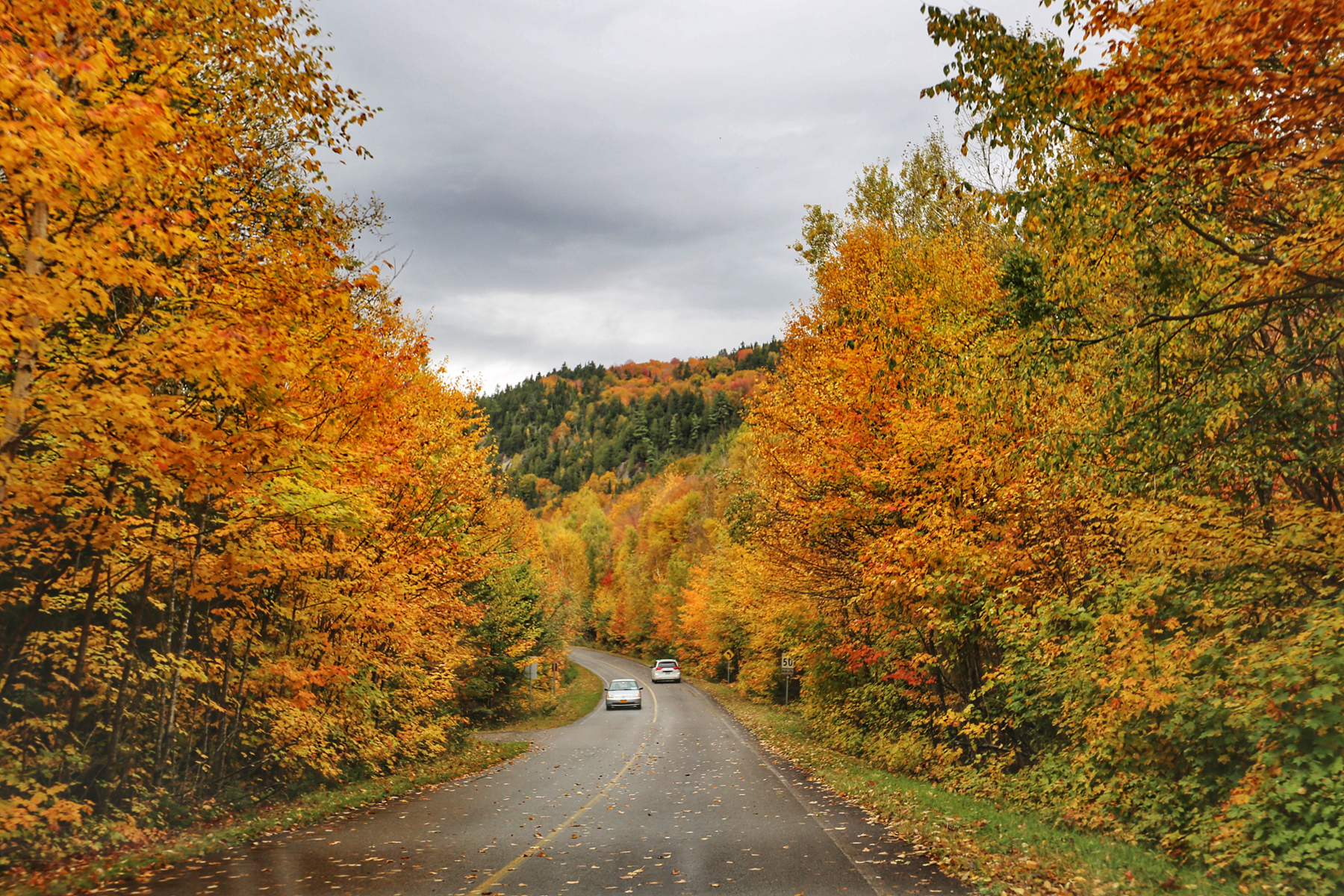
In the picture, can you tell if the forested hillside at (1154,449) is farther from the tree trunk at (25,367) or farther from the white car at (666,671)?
the white car at (666,671)

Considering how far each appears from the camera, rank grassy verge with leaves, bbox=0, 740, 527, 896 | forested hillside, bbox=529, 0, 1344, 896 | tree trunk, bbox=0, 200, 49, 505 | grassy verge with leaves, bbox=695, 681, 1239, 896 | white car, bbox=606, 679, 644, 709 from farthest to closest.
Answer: white car, bbox=606, 679, 644, 709, grassy verge with leaves, bbox=0, 740, 527, 896, grassy verge with leaves, bbox=695, 681, 1239, 896, tree trunk, bbox=0, 200, 49, 505, forested hillside, bbox=529, 0, 1344, 896

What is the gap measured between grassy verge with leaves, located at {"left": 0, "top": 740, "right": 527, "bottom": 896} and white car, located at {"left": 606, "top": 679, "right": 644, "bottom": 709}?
1863 centimetres

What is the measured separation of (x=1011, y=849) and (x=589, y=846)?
15.0ft

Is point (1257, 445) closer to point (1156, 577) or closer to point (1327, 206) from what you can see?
point (1156, 577)

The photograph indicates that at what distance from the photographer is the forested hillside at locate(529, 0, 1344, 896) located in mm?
5816

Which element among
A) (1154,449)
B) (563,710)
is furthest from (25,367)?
(563,710)

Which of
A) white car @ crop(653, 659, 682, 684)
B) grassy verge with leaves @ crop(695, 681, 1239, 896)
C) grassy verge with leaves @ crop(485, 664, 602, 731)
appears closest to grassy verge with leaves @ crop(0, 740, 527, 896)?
grassy verge with leaves @ crop(695, 681, 1239, 896)

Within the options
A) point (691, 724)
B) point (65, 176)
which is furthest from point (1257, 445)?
point (691, 724)

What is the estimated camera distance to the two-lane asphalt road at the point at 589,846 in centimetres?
738

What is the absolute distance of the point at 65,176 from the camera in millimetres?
6285

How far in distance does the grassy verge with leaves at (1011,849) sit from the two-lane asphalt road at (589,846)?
40 cm

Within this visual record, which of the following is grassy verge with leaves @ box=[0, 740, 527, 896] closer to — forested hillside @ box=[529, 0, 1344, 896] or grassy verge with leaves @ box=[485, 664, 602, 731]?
forested hillside @ box=[529, 0, 1344, 896]

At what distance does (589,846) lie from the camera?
9125 millimetres

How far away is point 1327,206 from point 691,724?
2511cm
